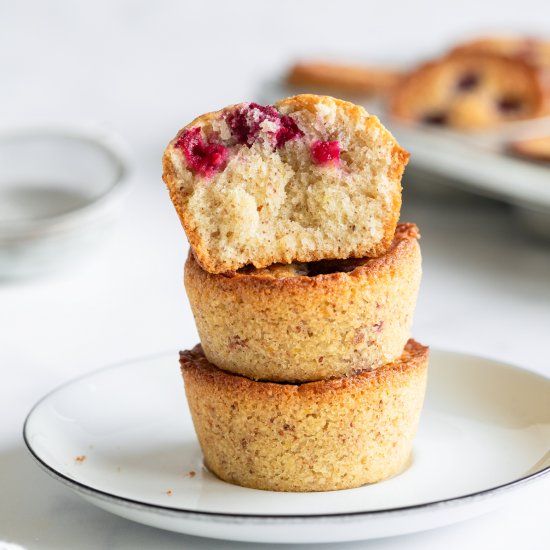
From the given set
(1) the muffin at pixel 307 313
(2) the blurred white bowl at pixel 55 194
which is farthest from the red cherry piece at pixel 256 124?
(2) the blurred white bowl at pixel 55 194

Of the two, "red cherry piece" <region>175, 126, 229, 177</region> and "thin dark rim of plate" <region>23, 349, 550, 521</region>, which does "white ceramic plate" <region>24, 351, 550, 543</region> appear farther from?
"red cherry piece" <region>175, 126, 229, 177</region>

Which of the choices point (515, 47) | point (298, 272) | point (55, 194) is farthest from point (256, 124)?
point (515, 47)

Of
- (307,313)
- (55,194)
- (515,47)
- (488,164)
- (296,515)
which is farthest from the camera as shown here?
(515,47)

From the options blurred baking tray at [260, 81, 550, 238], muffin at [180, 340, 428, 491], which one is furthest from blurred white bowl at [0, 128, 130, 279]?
muffin at [180, 340, 428, 491]

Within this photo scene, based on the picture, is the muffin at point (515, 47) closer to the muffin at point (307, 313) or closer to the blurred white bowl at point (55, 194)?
the blurred white bowl at point (55, 194)

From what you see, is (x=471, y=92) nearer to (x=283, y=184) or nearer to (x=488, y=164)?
(x=488, y=164)

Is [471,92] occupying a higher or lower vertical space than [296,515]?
higher

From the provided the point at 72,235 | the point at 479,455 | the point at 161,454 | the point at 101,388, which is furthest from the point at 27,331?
the point at 479,455
